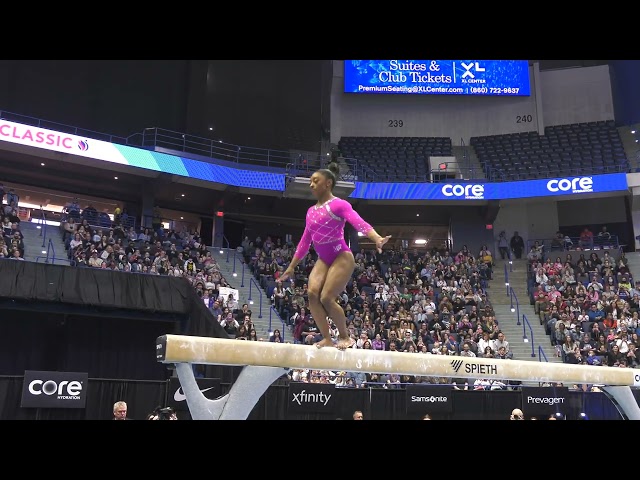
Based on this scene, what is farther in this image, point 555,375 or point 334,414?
point 334,414

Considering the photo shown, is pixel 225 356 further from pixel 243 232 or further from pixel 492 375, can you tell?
pixel 243 232

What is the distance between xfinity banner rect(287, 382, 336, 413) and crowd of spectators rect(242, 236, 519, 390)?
33.9 inches

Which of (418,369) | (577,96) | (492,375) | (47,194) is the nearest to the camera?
(418,369)

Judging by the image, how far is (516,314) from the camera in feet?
68.6

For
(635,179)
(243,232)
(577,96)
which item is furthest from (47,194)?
(577,96)

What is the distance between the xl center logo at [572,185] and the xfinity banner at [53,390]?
61.4 ft

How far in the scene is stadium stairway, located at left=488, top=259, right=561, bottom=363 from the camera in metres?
18.4

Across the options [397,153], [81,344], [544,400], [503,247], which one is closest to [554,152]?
[503,247]

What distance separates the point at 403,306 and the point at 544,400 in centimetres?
576

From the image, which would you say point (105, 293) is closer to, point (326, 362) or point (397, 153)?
point (326, 362)

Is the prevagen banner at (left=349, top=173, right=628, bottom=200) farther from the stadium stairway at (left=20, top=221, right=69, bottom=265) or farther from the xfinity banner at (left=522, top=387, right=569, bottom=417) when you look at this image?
the xfinity banner at (left=522, top=387, right=569, bottom=417)

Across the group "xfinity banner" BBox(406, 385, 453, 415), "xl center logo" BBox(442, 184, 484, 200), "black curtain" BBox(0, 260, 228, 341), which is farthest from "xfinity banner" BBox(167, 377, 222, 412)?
"xl center logo" BBox(442, 184, 484, 200)

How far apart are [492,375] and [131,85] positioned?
20.5 metres

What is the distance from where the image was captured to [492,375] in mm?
5867
